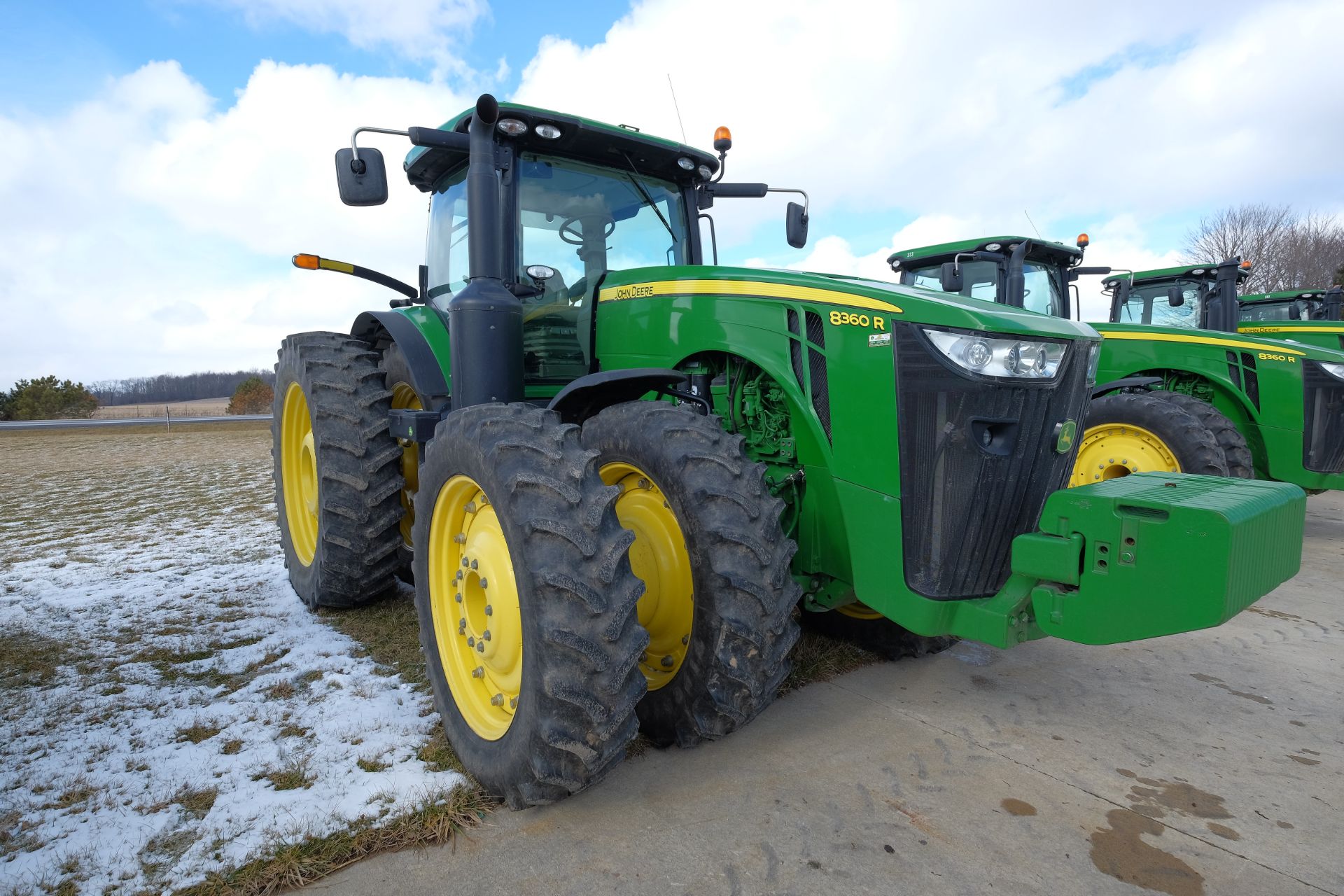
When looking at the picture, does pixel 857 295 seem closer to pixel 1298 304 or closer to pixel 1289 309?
pixel 1298 304

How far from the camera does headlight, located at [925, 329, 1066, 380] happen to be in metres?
2.32

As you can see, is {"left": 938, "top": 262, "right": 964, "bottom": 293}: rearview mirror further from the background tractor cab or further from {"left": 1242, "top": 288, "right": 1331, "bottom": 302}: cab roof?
{"left": 1242, "top": 288, "right": 1331, "bottom": 302}: cab roof

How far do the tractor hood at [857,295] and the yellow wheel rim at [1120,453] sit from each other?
11.0 ft

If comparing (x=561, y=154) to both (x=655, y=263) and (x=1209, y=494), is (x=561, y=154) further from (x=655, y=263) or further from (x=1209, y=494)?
(x=1209, y=494)

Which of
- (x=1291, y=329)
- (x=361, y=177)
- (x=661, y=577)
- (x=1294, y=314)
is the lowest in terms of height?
(x=661, y=577)

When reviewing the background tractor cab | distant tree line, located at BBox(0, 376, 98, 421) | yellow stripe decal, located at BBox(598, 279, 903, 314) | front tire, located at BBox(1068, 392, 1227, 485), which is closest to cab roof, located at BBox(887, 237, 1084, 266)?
the background tractor cab

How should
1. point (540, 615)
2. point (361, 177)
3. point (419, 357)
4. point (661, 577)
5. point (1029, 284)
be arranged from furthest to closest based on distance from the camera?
point (1029, 284) → point (419, 357) → point (361, 177) → point (661, 577) → point (540, 615)

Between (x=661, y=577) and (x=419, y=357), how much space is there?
1.94 metres

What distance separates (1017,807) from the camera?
2.38m

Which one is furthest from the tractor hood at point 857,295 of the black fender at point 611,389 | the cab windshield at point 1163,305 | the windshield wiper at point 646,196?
the cab windshield at point 1163,305

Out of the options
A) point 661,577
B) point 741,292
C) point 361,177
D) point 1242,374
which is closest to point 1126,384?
point 1242,374

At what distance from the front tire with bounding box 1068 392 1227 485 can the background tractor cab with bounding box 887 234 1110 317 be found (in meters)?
1.27

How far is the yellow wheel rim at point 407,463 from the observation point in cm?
424

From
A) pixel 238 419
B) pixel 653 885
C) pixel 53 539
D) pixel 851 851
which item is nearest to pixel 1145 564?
pixel 851 851
